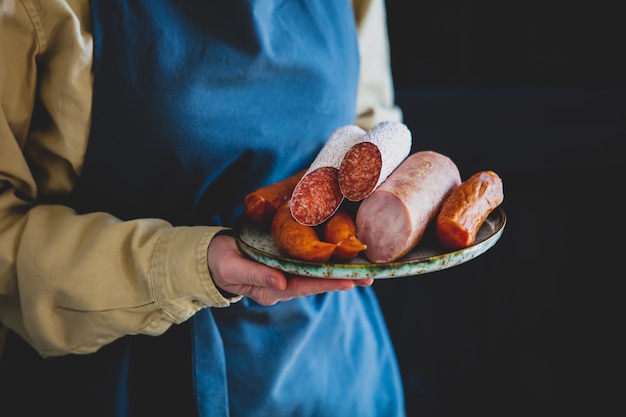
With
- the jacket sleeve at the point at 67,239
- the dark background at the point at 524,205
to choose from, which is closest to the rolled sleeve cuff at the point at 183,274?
the jacket sleeve at the point at 67,239

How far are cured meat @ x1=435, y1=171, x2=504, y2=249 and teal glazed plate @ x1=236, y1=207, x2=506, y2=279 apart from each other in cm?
2

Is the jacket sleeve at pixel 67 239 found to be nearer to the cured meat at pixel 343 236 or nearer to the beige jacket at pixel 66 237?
the beige jacket at pixel 66 237

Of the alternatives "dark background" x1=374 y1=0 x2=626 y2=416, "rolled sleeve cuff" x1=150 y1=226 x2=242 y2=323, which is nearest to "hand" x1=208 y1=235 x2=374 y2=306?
"rolled sleeve cuff" x1=150 y1=226 x2=242 y2=323

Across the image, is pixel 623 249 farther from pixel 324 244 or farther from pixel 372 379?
pixel 324 244

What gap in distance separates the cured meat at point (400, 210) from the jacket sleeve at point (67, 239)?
8.3 inches

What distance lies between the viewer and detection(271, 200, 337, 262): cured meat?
0.64 meters

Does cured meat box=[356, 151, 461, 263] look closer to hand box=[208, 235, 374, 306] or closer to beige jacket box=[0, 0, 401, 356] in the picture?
hand box=[208, 235, 374, 306]

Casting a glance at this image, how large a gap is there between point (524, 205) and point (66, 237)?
3.91 ft

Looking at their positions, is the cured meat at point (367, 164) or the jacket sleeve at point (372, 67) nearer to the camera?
the cured meat at point (367, 164)

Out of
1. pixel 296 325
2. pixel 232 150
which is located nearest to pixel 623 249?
pixel 296 325

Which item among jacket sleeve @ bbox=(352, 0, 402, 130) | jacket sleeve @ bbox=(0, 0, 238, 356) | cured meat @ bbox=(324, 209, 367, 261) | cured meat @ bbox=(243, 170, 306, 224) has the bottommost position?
jacket sleeve @ bbox=(0, 0, 238, 356)

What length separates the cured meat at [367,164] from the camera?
2.43ft

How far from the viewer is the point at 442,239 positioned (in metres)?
0.68

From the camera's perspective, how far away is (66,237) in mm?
793
